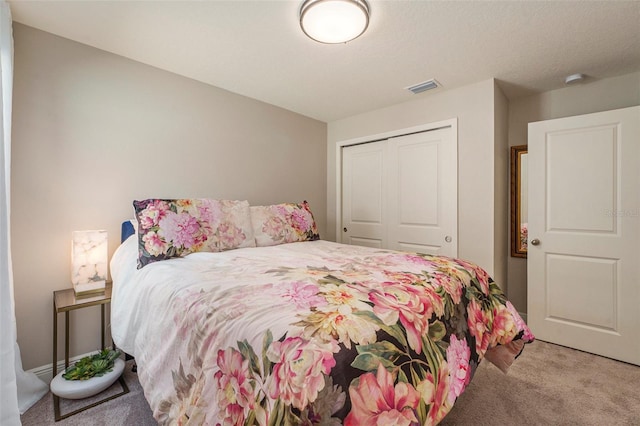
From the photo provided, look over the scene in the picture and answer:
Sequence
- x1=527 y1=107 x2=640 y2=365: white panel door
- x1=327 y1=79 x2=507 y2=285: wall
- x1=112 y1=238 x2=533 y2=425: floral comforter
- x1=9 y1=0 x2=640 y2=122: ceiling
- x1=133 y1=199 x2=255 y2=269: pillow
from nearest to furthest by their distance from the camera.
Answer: x1=112 y1=238 x2=533 y2=425: floral comforter < x1=9 y1=0 x2=640 y2=122: ceiling < x1=133 y1=199 x2=255 y2=269: pillow < x1=527 y1=107 x2=640 y2=365: white panel door < x1=327 y1=79 x2=507 y2=285: wall

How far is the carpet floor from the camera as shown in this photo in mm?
1576

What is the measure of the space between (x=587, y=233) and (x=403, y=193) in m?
1.61

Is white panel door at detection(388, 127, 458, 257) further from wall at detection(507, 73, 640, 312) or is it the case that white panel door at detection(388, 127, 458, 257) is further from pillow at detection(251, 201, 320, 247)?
pillow at detection(251, 201, 320, 247)

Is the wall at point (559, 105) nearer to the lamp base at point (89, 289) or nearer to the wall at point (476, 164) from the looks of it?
the wall at point (476, 164)

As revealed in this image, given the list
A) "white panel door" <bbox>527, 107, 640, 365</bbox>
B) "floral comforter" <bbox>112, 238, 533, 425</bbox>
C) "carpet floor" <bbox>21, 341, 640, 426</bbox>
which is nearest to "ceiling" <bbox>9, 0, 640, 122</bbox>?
"white panel door" <bbox>527, 107, 640, 365</bbox>

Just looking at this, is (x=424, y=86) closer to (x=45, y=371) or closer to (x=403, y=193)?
(x=403, y=193)

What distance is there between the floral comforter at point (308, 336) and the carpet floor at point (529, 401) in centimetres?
38

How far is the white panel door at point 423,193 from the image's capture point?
289 cm

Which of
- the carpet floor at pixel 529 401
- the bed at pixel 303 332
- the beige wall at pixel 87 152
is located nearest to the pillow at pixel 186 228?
the bed at pixel 303 332

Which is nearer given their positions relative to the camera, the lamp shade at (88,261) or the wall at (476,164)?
the lamp shade at (88,261)

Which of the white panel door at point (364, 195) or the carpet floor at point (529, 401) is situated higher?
the white panel door at point (364, 195)

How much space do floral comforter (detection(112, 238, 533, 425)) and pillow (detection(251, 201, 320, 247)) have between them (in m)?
0.73

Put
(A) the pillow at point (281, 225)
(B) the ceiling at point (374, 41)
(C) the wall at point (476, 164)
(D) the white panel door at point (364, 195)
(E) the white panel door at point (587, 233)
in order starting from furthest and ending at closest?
(D) the white panel door at point (364, 195)
(C) the wall at point (476, 164)
(A) the pillow at point (281, 225)
(E) the white panel door at point (587, 233)
(B) the ceiling at point (374, 41)

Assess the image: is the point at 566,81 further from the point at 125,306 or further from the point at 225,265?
the point at 125,306
